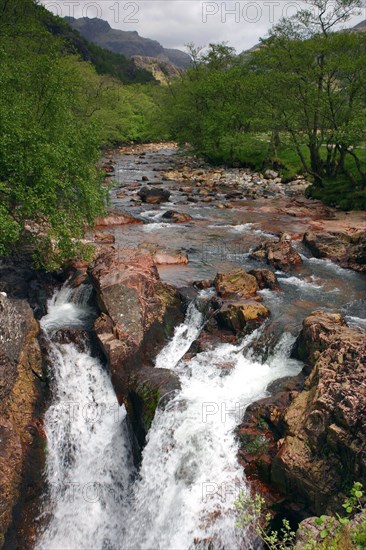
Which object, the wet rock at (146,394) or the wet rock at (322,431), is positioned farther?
the wet rock at (146,394)

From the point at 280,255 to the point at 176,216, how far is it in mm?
12017

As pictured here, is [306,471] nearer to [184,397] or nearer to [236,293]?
[184,397]

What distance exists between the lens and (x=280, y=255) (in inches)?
969

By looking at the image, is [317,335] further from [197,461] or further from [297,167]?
[297,167]

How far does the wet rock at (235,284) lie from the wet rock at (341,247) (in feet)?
22.4

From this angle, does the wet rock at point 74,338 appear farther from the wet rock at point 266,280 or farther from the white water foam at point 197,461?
the wet rock at point 266,280

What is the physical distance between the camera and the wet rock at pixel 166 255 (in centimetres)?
2494

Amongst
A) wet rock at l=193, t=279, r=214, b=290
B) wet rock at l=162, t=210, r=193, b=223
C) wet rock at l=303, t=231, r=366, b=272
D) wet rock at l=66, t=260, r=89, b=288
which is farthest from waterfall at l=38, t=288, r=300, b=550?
wet rock at l=162, t=210, r=193, b=223

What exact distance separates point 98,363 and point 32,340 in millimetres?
2757

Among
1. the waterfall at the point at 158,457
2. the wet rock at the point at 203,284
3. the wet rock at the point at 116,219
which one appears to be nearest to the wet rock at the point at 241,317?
the waterfall at the point at 158,457

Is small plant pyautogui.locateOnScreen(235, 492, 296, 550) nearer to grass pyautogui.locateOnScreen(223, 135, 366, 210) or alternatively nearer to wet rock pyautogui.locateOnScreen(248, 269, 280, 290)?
wet rock pyautogui.locateOnScreen(248, 269, 280, 290)

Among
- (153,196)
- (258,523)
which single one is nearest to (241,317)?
(258,523)

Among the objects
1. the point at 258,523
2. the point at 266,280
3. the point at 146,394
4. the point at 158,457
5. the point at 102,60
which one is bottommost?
the point at 158,457

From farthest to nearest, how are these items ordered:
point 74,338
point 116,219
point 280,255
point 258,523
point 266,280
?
point 116,219, point 280,255, point 266,280, point 74,338, point 258,523
